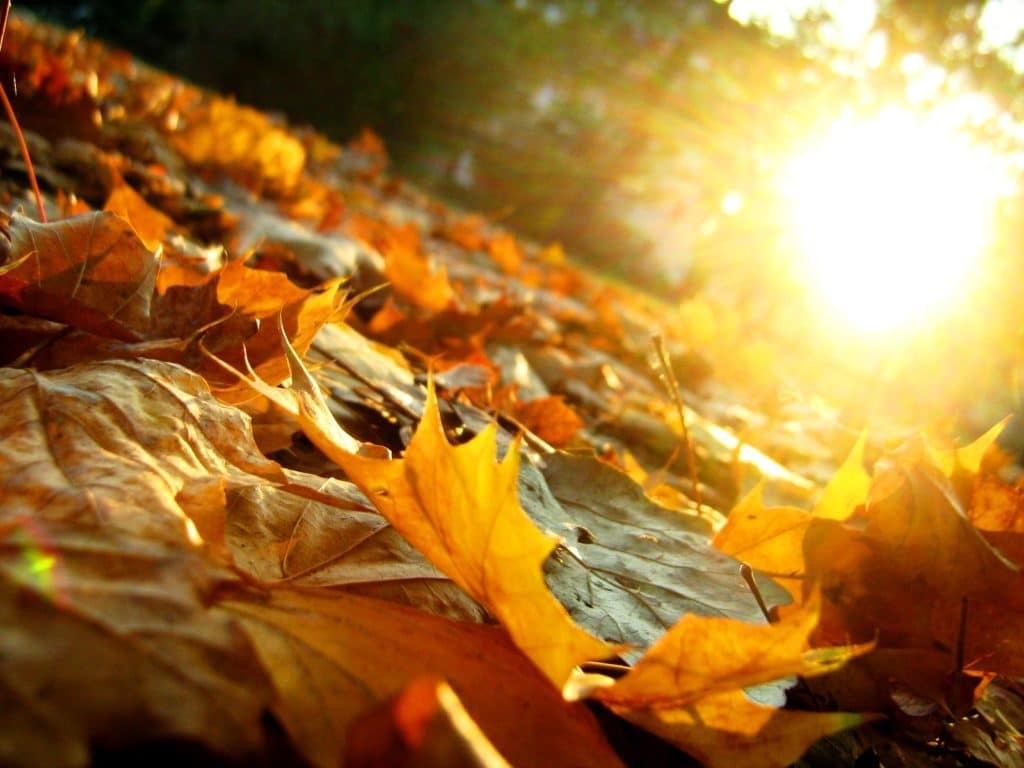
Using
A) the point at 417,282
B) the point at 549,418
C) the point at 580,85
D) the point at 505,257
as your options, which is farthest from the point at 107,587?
the point at 580,85

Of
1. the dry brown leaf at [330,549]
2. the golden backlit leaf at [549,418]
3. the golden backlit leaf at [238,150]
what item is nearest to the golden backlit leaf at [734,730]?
the dry brown leaf at [330,549]

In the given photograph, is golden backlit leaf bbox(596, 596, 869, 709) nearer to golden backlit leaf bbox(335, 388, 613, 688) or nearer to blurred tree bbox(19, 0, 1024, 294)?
golden backlit leaf bbox(335, 388, 613, 688)

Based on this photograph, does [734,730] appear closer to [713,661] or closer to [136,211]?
[713,661]

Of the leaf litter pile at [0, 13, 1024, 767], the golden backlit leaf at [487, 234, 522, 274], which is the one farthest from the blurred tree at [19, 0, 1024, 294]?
the leaf litter pile at [0, 13, 1024, 767]

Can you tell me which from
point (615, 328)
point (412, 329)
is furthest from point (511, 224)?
point (412, 329)

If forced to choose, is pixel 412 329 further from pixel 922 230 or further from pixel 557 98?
pixel 557 98

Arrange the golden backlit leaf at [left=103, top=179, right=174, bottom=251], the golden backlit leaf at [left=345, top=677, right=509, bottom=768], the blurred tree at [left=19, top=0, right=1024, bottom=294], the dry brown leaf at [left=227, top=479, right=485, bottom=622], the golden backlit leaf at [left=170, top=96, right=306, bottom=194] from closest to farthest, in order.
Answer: the golden backlit leaf at [left=345, top=677, right=509, bottom=768]
the dry brown leaf at [left=227, top=479, right=485, bottom=622]
the golden backlit leaf at [left=103, top=179, right=174, bottom=251]
the golden backlit leaf at [left=170, top=96, right=306, bottom=194]
the blurred tree at [left=19, top=0, right=1024, bottom=294]
